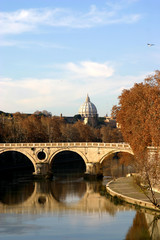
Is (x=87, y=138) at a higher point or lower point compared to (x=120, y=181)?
higher

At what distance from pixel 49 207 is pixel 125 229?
466 inches

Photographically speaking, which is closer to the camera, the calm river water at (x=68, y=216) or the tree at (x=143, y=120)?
the calm river water at (x=68, y=216)

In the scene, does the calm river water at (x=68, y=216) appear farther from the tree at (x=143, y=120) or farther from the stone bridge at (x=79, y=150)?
the stone bridge at (x=79, y=150)

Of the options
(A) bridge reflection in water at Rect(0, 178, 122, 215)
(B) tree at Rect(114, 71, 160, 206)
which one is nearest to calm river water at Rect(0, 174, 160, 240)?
(A) bridge reflection in water at Rect(0, 178, 122, 215)

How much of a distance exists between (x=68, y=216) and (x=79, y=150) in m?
26.2

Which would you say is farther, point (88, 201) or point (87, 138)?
point (87, 138)

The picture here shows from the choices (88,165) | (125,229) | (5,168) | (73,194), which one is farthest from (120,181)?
(5,168)

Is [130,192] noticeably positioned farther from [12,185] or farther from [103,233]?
[12,185]

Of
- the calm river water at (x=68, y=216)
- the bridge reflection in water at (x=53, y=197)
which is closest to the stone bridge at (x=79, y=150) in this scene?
the bridge reflection in water at (x=53, y=197)

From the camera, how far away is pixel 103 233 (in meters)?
30.0

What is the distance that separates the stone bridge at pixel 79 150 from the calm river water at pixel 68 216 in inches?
291

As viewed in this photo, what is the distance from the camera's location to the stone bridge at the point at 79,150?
5959cm

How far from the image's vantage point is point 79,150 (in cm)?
6209

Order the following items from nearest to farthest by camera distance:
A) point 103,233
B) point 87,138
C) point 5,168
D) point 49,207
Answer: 1. point 103,233
2. point 49,207
3. point 5,168
4. point 87,138
